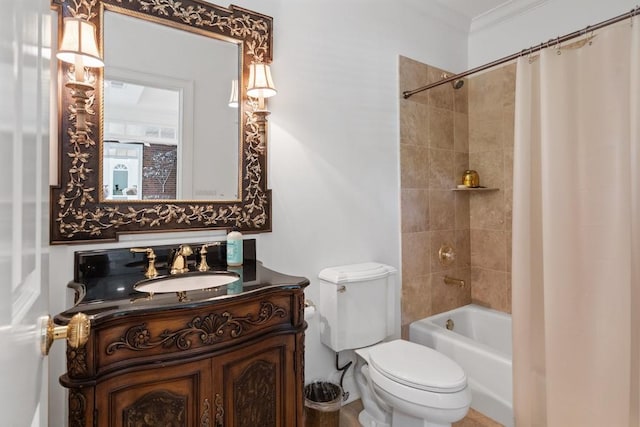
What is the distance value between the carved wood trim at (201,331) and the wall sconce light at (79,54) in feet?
2.80

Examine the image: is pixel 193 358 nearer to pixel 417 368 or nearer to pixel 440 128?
pixel 417 368

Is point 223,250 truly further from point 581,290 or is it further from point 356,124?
point 581,290

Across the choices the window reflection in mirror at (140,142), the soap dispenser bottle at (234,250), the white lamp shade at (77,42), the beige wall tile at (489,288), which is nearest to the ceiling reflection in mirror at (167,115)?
the window reflection in mirror at (140,142)

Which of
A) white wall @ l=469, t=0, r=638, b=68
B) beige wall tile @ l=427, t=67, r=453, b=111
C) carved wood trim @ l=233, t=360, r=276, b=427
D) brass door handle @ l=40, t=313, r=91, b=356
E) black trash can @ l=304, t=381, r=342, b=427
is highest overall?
white wall @ l=469, t=0, r=638, b=68

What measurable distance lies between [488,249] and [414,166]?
90 cm

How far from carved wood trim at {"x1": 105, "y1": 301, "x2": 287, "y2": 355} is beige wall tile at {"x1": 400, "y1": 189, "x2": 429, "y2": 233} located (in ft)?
4.40

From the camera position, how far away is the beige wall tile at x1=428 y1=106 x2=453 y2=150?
244 cm

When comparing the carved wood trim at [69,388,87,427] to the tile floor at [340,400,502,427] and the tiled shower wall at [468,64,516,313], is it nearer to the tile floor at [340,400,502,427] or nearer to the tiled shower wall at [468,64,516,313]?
the tile floor at [340,400,502,427]

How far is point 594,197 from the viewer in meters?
1.47

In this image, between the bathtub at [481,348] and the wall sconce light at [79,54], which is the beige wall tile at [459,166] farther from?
the wall sconce light at [79,54]

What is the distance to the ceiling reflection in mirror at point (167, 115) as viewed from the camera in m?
1.39

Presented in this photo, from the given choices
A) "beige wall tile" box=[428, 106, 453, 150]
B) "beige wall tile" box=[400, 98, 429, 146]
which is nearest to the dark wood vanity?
"beige wall tile" box=[400, 98, 429, 146]

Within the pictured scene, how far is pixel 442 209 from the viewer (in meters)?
2.49

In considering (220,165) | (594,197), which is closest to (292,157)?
(220,165)
